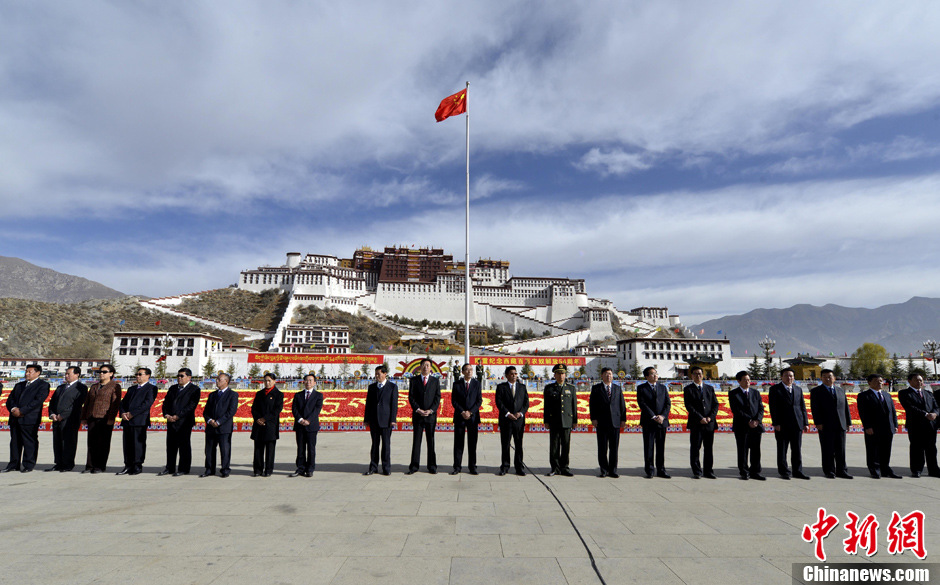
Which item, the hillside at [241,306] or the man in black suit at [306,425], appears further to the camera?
the hillside at [241,306]

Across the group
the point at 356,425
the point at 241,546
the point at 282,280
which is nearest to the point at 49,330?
the point at 282,280

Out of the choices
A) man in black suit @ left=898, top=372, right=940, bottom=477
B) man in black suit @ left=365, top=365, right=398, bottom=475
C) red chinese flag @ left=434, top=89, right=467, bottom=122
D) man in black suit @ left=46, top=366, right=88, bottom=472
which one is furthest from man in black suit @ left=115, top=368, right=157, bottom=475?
red chinese flag @ left=434, top=89, right=467, bottom=122

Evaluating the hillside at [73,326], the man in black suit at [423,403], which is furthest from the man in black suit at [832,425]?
the hillside at [73,326]

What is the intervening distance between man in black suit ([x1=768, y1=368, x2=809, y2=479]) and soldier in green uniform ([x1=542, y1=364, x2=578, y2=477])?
144 inches

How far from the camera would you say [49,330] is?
6562 centimetres

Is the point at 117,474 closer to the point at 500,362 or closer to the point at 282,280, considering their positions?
the point at 500,362

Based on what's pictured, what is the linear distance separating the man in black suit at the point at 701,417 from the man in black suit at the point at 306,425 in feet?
22.0

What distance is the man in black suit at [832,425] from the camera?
27.3 feet

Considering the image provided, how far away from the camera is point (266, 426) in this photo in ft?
27.2

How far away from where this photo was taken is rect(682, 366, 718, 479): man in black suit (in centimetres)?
824

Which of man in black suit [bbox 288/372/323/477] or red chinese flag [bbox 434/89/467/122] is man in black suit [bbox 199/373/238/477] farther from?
red chinese flag [bbox 434/89/467/122]

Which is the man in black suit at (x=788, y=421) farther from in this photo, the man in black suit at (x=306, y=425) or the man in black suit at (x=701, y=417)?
the man in black suit at (x=306, y=425)

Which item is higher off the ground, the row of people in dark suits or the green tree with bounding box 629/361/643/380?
the row of people in dark suits

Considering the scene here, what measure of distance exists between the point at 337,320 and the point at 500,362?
36164mm
